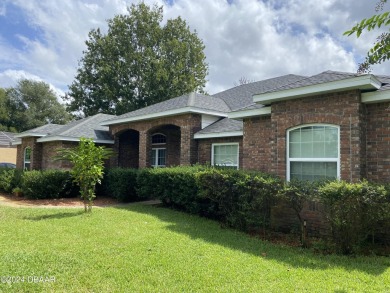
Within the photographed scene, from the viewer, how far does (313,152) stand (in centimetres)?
809

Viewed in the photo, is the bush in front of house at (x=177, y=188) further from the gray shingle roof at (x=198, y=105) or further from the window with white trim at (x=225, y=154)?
the gray shingle roof at (x=198, y=105)

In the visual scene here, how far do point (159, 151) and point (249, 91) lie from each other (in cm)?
655

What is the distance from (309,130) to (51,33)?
16.2m

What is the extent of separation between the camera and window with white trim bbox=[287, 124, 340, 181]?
7.65 m

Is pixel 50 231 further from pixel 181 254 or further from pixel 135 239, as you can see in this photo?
pixel 181 254

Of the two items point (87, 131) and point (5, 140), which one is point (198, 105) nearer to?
point (87, 131)

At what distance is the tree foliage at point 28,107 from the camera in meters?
47.3

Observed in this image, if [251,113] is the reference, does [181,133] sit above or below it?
below

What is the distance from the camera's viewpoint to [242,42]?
61.0 feet

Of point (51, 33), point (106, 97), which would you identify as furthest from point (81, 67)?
point (51, 33)

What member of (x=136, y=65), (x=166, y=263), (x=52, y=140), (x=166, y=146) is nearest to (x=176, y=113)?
(x=166, y=146)

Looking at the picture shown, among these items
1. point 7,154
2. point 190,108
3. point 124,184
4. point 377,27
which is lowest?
point 124,184

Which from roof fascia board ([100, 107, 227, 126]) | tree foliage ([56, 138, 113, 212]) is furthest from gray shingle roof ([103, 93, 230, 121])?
tree foliage ([56, 138, 113, 212])

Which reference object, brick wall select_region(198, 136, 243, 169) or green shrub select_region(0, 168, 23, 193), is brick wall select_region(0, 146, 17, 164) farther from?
brick wall select_region(198, 136, 243, 169)
